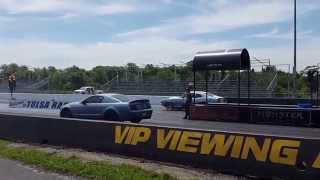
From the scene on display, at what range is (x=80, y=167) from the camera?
11.6m

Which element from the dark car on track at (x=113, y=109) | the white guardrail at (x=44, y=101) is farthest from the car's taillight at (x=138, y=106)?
the white guardrail at (x=44, y=101)

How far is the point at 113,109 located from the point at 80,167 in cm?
1303

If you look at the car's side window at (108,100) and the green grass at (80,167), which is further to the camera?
the car's side window at (108,100)

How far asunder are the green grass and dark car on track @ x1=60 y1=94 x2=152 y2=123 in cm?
1002

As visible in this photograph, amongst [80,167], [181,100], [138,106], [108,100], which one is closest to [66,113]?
[108,100]

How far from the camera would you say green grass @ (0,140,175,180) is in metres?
10.5

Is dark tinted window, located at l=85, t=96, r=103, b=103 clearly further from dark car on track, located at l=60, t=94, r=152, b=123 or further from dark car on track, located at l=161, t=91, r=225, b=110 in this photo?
dark car on track, located at l=161, t=91, r=225, b=110

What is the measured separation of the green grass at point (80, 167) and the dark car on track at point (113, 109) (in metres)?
10.0

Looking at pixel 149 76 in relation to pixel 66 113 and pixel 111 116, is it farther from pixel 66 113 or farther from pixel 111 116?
pixel 111 116

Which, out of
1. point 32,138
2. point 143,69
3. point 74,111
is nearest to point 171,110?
point 74,111

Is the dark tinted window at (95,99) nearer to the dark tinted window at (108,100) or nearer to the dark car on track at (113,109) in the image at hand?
the dark car on track at (113,109)

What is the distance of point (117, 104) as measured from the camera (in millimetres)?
24656

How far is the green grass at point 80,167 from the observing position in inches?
414

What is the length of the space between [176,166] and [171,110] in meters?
27.0
